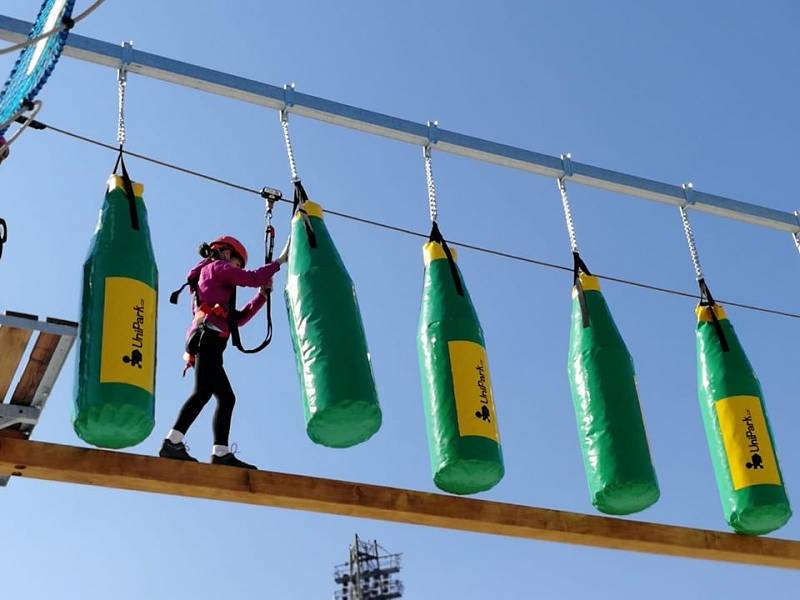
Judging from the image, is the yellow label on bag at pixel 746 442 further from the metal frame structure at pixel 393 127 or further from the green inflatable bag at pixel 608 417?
the metal frame structure at pixel 393 127

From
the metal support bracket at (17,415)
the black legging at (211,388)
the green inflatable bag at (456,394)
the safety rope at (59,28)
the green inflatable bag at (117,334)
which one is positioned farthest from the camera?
the black legging at (211,388)

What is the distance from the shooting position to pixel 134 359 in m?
4.57

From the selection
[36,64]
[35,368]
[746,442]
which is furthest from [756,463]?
[36,64]

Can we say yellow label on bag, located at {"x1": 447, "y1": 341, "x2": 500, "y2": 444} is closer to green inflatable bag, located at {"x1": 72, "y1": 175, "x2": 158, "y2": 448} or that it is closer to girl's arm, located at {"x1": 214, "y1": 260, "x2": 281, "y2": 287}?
girl's arm, located at {"x1": 214, "y1": 260, "x2": 281, "y2": 287}

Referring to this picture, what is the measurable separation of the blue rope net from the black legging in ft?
4.44

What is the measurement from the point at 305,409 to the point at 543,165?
8.70ft

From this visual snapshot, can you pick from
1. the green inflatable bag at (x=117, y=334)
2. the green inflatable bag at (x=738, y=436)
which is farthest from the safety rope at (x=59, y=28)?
the green inflatable bag at (x=738, y=436)

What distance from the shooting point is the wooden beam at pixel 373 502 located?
4688 mm

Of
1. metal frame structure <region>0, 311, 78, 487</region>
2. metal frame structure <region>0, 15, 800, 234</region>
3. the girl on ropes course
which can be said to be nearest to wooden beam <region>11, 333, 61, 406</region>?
metal frame structure <region>0, 311, 78, 487</region>

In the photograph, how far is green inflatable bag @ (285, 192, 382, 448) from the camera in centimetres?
474

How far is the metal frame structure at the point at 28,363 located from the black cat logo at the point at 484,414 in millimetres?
1666

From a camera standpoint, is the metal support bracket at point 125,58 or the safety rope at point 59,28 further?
the metal support bracket at point 125,58

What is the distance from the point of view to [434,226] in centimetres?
591

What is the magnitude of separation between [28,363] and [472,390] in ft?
5.89
